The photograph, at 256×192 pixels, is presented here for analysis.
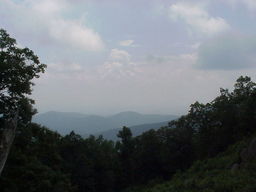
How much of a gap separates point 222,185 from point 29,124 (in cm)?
879

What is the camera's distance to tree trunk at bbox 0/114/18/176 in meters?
13.4

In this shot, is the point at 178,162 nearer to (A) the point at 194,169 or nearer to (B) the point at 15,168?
(A) the point at 194,169

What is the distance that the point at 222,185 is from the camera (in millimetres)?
13617

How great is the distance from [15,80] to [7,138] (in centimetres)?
274

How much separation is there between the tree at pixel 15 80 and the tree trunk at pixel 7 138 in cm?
14

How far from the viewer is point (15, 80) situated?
15336 millimetres

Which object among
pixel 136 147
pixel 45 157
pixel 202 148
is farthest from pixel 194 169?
pixel 136 147

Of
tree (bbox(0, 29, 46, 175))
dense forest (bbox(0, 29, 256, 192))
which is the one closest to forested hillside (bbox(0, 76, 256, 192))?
dense forest (bbox(0, 29, 256, 192))

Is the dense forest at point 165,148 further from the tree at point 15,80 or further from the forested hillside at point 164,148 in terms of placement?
the tree at point 15,80

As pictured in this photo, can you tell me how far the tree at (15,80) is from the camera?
15242mm

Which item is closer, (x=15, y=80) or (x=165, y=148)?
(x=15, y=80)

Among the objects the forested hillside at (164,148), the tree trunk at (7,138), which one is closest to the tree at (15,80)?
the tree trunk at (7,138)

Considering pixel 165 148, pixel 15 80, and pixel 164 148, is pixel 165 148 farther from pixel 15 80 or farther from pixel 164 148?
pixel 15 80

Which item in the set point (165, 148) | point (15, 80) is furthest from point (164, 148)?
point (15, 80)
